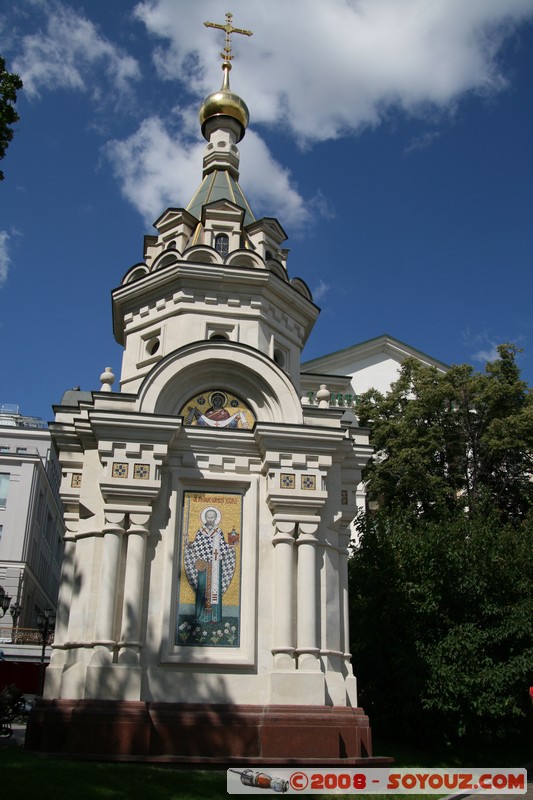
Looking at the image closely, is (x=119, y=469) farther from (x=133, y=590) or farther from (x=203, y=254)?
(x=203, y=254)

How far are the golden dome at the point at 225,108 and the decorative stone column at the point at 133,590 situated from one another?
12527mm

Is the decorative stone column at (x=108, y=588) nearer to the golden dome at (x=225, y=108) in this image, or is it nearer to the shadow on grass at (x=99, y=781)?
the shadow on grass at (x=99, y=781)

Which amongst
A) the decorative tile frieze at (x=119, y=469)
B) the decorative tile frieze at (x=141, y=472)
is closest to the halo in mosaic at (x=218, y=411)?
the decorative tile frieze at (x=141, y=472)

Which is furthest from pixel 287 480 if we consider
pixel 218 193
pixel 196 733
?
pixel 218 193

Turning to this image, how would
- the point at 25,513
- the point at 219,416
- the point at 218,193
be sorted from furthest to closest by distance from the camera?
the point at 25,513, the point at 218,193, the point at 219,416

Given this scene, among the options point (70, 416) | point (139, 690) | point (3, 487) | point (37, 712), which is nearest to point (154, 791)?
point (139, 690)

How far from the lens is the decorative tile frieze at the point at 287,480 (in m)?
14.5

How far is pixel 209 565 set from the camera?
14062 mm

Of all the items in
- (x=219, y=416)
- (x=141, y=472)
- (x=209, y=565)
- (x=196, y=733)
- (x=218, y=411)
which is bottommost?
(x=196, y=733)

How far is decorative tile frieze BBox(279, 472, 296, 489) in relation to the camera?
47.5ft

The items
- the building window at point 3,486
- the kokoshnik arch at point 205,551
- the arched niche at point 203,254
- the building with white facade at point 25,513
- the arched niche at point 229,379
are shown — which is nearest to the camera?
the kokoshnik arch at point 205,551

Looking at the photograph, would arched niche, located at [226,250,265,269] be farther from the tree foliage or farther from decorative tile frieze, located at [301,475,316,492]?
the tree foliage

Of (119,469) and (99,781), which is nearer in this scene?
(99,781)

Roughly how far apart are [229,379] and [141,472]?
269 centimetres
